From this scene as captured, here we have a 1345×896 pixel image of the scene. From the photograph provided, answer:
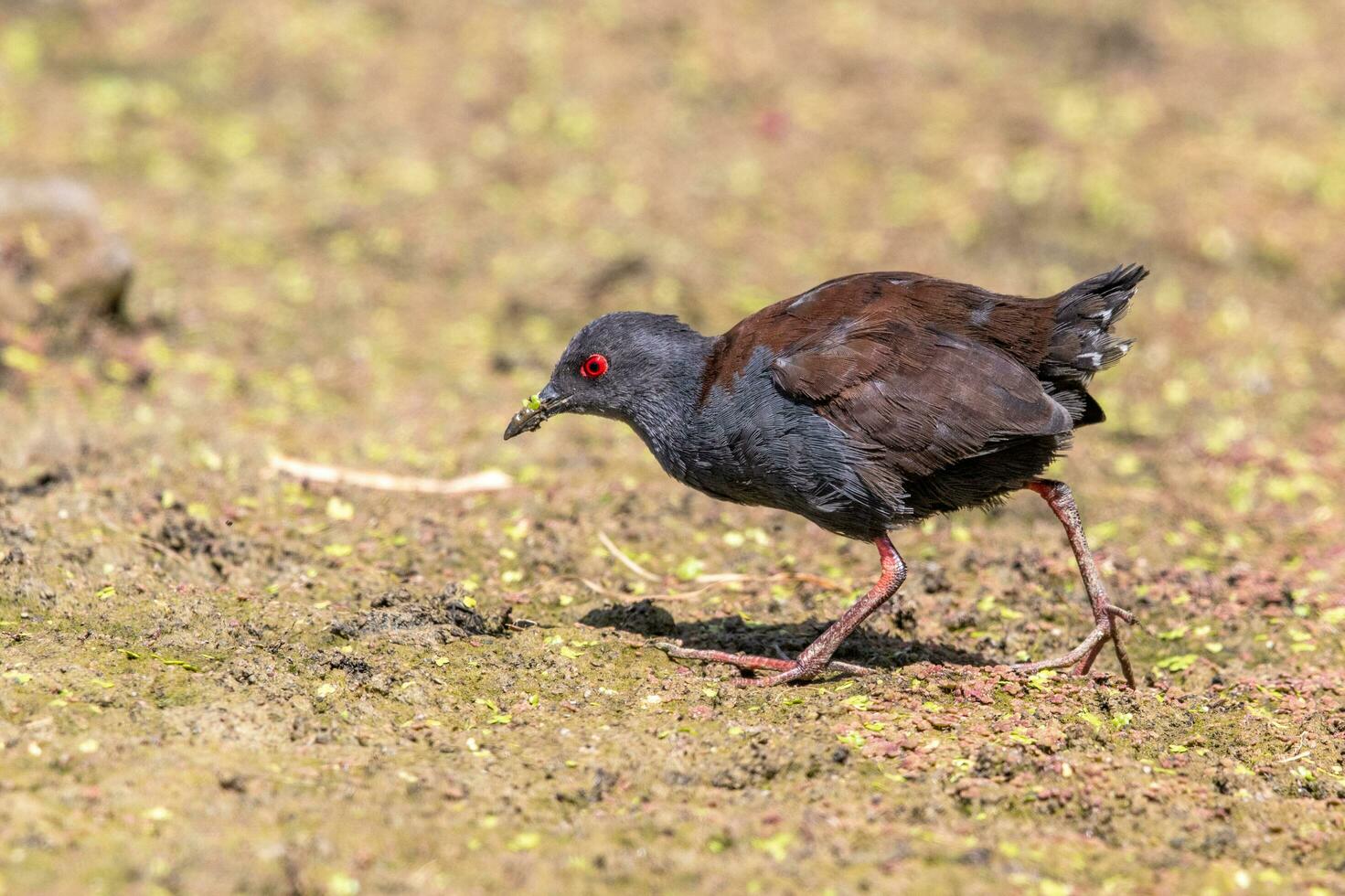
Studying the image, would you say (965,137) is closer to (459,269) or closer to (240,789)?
(459,269)

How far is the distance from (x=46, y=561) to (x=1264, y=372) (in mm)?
9443

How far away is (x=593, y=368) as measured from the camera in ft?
22.1

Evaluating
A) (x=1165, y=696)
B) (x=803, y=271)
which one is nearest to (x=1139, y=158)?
(x=803, y=271)

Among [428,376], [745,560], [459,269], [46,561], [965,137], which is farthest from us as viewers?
[965,137]

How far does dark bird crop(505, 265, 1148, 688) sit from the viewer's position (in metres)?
5.98

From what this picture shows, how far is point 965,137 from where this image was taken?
1427 centimetres

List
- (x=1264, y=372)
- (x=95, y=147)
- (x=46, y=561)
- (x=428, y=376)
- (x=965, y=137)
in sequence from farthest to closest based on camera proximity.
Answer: (x=965, y=137) → (x=95, y=147) → (x=1264, y=372) → (x=428, y=376) → (x=46, y=561)

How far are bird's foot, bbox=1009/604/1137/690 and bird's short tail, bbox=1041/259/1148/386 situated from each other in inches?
44.7

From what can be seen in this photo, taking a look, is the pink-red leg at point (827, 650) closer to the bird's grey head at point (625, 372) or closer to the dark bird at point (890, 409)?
the dark bird at point (890, 409)

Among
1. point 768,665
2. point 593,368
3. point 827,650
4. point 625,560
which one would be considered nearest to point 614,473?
point 625,560

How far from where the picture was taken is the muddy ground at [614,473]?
185 inches

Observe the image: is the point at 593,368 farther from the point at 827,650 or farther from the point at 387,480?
the point at 387,480

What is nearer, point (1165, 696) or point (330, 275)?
point (1165, 696)

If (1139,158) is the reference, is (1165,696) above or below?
below
